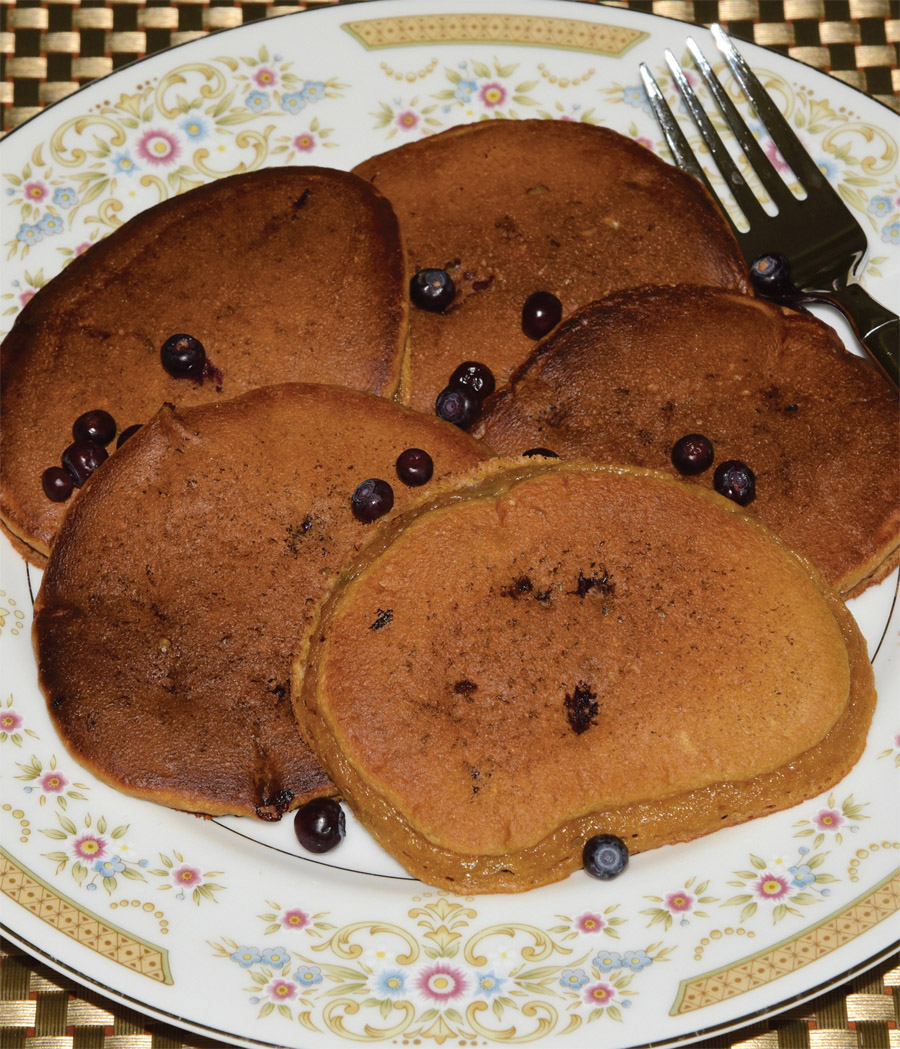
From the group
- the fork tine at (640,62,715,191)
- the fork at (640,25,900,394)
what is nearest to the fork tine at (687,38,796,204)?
the fork at (640,25,900,394)

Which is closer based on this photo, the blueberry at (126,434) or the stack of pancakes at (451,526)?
the stack of pancakes at (451,526)

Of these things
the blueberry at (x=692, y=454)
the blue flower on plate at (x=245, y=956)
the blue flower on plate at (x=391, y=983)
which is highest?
the blueberry at (x=692, y=454)

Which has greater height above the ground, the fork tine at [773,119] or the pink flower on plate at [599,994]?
the fork tine at [773,119]

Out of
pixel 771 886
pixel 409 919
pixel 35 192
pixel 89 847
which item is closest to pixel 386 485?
pixel 409 919

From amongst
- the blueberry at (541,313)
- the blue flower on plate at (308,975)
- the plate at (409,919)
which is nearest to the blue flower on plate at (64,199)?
the plate at (409,919)

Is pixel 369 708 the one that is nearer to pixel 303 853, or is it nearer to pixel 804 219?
pixel 303 853

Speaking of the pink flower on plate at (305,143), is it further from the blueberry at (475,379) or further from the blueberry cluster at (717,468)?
the blueberry cluster at (717,468)

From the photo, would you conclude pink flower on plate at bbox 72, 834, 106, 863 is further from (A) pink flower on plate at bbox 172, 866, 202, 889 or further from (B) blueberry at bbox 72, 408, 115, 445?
(B) blueberry at bbox 72, 408, 115, 445
